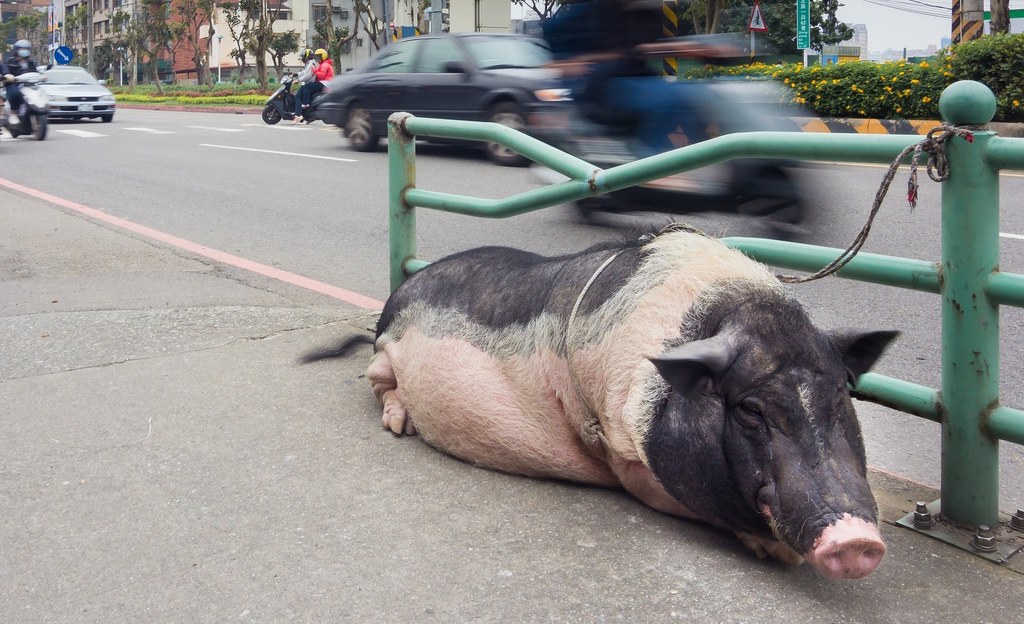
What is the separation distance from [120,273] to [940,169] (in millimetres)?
5095

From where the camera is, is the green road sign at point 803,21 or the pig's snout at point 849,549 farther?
the green road sign at point 803,21

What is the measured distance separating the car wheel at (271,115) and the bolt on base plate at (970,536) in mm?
20984

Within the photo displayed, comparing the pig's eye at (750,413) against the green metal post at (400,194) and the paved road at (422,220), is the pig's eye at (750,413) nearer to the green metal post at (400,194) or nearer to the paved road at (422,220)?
the paved road at (422,220)

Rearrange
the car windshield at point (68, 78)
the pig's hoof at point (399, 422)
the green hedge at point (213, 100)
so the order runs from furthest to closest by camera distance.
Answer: the green hedge at point (213, 100) < the car windshield at point (68, 78) < the pig's hoof at point (399, 422)

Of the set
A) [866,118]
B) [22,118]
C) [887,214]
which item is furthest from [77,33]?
[887,214]

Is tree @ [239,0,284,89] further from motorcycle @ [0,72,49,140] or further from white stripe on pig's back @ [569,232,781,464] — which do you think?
white stripe on pig's back @ [569,232,781,464]

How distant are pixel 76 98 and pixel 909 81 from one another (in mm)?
17426

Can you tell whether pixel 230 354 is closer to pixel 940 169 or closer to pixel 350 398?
pixel 350 398

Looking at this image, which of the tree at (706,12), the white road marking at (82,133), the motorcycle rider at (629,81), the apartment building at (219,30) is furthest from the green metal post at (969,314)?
the apartment building at (219,30)

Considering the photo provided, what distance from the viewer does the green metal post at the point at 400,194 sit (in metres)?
4.14

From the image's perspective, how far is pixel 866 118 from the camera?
47.2 feet

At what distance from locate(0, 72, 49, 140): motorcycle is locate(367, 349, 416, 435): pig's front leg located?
48.6 ft

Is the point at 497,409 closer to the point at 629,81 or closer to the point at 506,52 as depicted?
the point at 629,81

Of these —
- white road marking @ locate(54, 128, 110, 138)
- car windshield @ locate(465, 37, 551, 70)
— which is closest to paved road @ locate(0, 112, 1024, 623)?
car windshield @ locate(465, 37, 551, 70)
